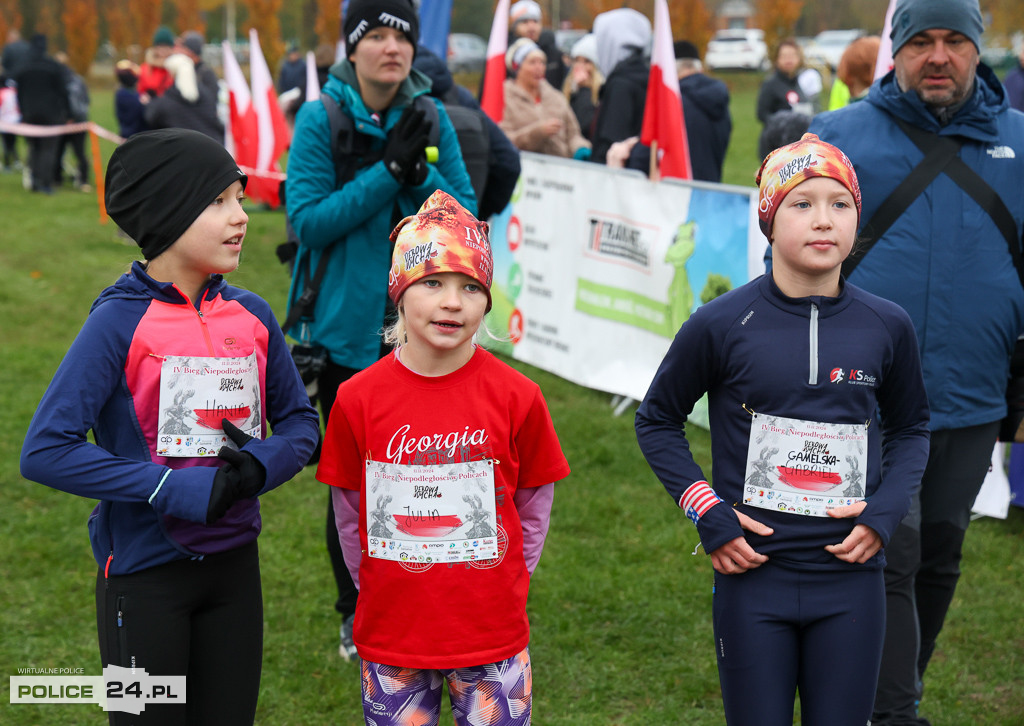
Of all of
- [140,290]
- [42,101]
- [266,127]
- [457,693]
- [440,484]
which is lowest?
[457,693]

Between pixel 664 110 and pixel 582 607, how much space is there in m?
3.69

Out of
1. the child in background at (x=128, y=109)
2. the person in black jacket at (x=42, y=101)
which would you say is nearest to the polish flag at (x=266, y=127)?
the child in background at (x=128, y=109)

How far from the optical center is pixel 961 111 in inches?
133

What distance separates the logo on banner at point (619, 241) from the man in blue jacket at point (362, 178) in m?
3.57

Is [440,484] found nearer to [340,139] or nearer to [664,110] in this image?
[340,139]

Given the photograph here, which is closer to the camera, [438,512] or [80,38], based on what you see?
[438,512]

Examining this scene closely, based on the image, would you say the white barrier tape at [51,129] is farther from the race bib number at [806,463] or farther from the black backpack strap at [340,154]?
the race bib number at [806,463]

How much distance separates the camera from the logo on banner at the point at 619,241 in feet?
24.3

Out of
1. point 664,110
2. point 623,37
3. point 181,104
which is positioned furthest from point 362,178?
point 181,104

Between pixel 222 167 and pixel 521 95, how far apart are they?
7.33 metres

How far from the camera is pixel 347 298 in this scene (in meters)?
3.87

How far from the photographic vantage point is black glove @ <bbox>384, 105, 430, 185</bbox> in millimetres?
3598

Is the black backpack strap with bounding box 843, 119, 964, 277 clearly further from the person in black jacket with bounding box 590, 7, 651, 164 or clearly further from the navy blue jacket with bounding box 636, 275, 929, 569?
the person in black jacket with bounding box 590, 7, 651, 164

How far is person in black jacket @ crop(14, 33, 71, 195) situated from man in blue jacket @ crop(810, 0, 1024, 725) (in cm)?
1650
